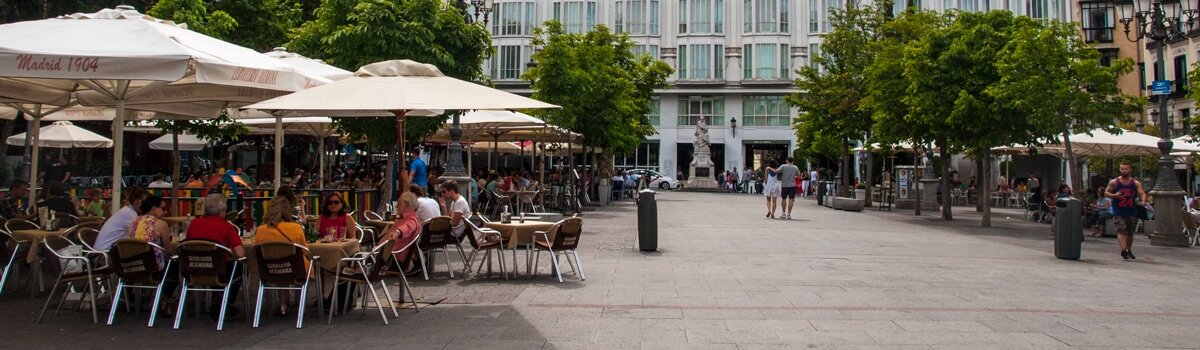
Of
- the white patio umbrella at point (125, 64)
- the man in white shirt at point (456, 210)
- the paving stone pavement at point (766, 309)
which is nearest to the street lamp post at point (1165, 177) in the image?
the paving stone pavement at point (766, 309)

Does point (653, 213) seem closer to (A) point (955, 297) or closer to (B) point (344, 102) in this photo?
(A) point (955, 297)

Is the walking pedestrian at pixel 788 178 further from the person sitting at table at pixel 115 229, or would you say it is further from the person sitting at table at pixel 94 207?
the person sitting at table at pixel 115 229

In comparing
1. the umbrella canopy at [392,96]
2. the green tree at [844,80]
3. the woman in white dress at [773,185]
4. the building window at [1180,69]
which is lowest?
the woman in white dress at [773,185]

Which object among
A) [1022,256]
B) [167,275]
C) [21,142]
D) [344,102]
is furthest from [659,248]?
[21,142]

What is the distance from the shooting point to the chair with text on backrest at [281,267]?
22.4 ft

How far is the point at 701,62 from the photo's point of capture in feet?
181

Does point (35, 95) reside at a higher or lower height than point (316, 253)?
higher

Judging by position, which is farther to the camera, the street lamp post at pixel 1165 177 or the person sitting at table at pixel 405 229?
the street lamp post at pixel 1165 177

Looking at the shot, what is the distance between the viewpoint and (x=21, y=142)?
828 inches

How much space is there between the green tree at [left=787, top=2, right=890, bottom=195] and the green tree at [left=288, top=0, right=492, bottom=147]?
18715mm

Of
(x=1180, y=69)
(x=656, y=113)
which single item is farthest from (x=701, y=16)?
(x=1180, y=69)

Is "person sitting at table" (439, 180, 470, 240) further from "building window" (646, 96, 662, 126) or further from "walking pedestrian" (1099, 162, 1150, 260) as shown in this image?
"building window" (646, 96, 662, 126)

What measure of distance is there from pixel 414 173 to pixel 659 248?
418 cm

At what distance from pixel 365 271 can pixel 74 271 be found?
2555mm
